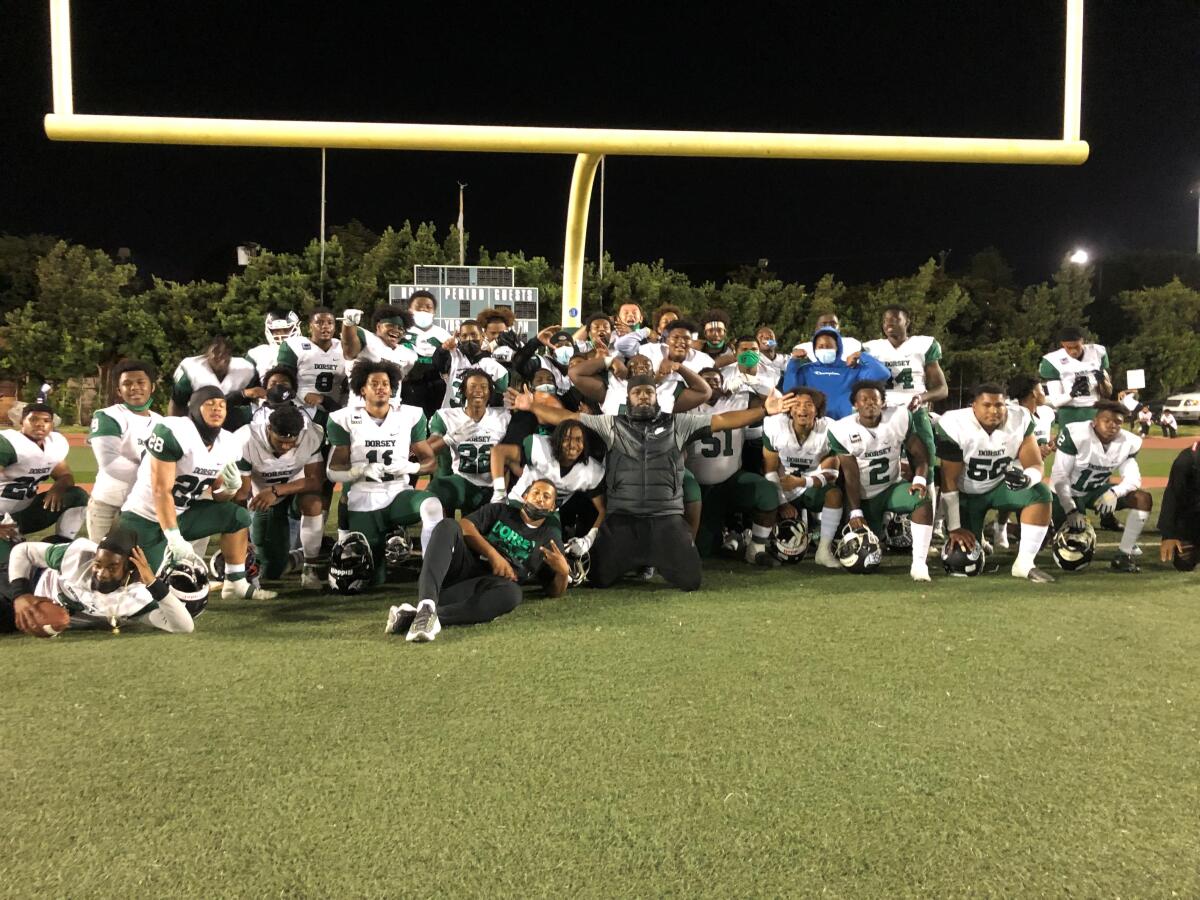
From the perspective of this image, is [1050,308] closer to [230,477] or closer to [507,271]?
[507,271]

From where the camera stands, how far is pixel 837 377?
23.5ft

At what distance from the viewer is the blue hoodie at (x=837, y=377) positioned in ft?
23.3

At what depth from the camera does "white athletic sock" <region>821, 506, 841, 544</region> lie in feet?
21.1

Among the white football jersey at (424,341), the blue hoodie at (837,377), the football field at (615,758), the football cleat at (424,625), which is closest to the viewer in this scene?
the football field at (615,758)

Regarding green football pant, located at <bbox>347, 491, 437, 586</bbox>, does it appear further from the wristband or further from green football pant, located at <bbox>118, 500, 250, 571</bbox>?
the wristband

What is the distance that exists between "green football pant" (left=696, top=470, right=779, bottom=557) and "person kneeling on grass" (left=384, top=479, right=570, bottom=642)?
181 centimetres

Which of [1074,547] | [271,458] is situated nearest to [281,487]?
[271,458]

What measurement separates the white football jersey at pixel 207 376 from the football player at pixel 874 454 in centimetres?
467

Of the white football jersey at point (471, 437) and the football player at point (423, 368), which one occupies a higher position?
the football player at point (423, 368)

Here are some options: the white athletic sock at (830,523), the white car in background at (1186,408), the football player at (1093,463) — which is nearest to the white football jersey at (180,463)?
the white athletic sock at (830,523)

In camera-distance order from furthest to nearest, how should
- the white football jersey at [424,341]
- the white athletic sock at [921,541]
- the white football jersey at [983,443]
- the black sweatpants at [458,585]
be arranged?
the white football jersey at [424,341]
the white football jersey at [983,443]
the white athletic sock at [921,541]
the black sweatpants at [458,585]

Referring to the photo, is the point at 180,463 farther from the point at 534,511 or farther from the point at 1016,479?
the point at 1016,479

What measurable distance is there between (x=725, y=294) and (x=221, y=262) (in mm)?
32110

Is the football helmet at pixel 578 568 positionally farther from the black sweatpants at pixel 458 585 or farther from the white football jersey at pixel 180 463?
the white football jersey at pixel 180 463
